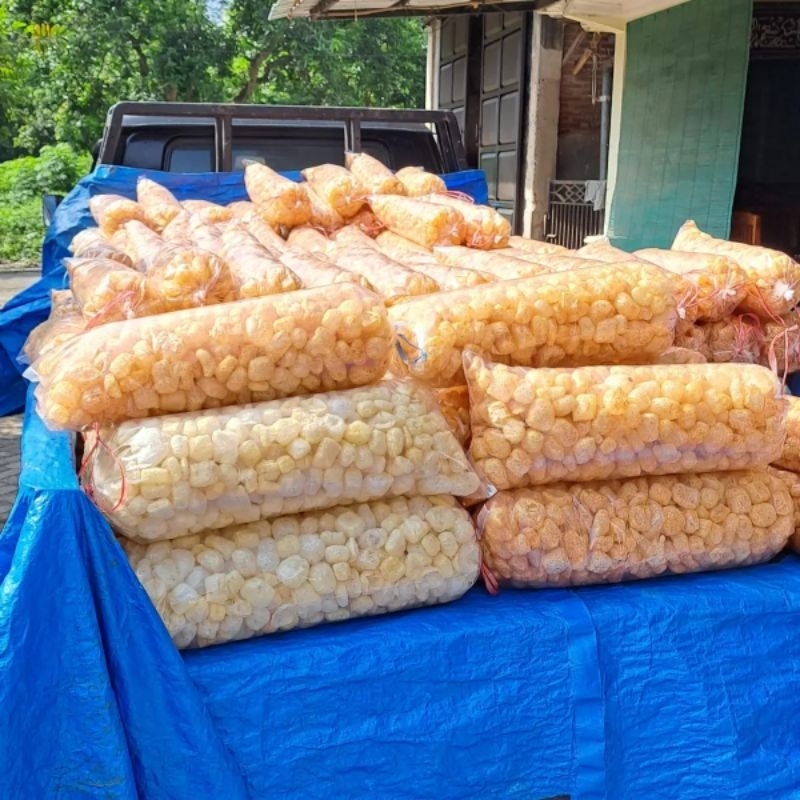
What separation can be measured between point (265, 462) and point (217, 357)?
200mm

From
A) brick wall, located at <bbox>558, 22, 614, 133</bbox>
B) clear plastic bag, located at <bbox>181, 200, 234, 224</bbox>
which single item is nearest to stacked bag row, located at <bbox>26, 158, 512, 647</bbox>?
clear plastic bag, located at <bbox>181, 200, 234, 224</bbox>

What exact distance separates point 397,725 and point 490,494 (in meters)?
0.42

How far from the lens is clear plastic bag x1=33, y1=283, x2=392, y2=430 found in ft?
4.94

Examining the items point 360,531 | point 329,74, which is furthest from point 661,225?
point 329,74

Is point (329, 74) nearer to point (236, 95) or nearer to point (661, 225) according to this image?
point (236, 95)

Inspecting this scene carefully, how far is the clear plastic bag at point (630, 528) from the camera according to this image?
5.39 feet

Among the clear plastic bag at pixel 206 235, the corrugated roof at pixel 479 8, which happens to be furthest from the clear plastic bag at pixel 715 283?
the corrugated roof at pixel 479 8

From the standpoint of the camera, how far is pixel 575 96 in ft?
30.1

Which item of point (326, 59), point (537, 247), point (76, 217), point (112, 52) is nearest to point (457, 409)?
point (537, 247)

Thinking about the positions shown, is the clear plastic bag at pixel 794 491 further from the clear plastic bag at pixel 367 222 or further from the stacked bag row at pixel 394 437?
the clear plastic bag at pixel 367 222

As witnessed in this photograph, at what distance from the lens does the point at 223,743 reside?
1453mm

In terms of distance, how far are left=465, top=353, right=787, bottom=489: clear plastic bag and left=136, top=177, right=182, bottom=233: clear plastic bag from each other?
5.56 ft

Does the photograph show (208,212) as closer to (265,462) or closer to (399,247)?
(399,247)

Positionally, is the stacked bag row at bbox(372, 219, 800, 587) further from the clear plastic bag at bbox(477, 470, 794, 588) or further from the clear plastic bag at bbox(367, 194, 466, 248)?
the clear plastic bag at bbox(367, 194, 466, 248)
